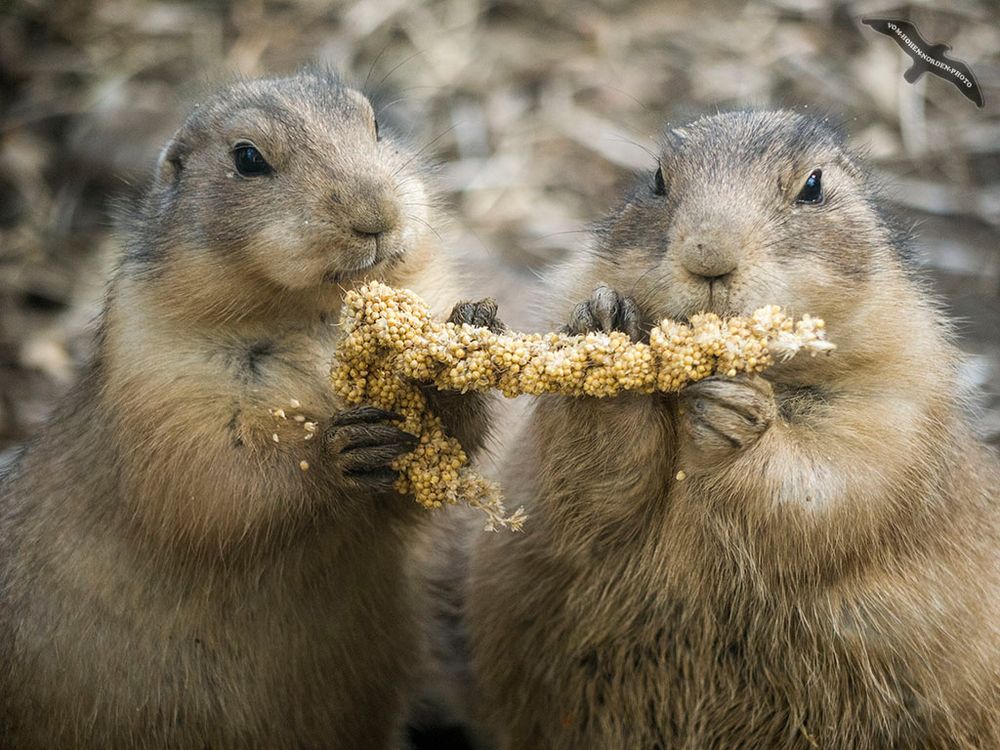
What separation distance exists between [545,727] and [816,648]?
3.54 feet

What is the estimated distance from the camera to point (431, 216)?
4812 millimetres

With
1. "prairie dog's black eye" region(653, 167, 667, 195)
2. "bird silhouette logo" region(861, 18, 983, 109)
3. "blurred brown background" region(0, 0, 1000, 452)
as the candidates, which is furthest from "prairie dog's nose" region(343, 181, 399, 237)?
"blurred brown background" region(0, 0, 1000, 452)

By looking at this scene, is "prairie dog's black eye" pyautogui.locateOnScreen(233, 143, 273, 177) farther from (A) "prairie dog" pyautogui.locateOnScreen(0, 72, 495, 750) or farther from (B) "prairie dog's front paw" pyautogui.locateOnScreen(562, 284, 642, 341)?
(B) "prairie dog's front paw" pyautogui.locateOnScreen(562, 284, 642, 341)

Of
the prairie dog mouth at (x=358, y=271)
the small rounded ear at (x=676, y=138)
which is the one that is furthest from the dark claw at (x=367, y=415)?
the small rounded ear at (x=676, y=138)

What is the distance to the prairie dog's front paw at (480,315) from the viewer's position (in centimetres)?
403

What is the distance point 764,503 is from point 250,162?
6.59ft

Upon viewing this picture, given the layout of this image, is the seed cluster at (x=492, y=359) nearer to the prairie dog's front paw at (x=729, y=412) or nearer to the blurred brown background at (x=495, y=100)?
the prairie dog's front paw at (x=729, y=412)

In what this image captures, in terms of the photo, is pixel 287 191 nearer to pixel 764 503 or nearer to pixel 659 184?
pixel 659 184

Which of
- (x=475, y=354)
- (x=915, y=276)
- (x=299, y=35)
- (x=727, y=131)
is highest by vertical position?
(x=299, y=35)

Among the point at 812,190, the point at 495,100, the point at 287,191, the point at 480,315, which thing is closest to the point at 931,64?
the point at 812,190

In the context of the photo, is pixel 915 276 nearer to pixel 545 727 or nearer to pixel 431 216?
pixel 431 216

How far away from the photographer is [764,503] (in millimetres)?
4035

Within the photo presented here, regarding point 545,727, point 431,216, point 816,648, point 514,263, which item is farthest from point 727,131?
point 514,263

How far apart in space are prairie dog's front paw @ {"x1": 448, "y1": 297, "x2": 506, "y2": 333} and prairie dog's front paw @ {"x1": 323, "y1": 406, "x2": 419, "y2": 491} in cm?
37
